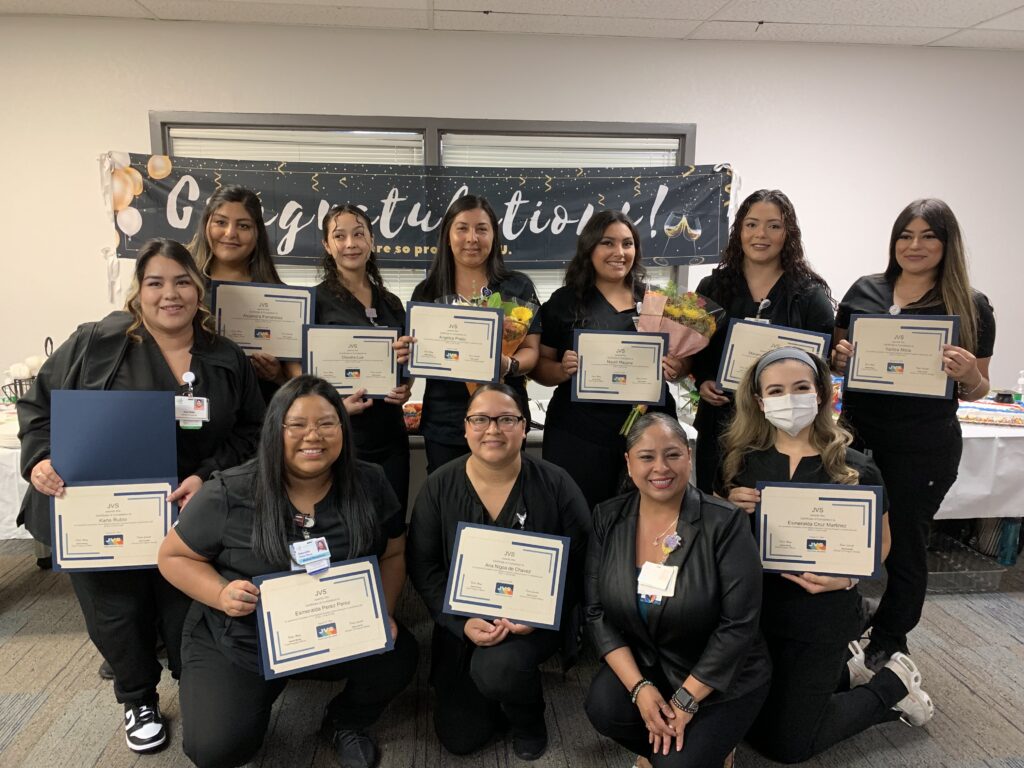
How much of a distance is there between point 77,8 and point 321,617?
4010 millimetres

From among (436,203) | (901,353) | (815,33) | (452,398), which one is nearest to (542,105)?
(436,203)

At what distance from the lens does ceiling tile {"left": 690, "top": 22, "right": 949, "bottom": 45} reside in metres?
4.07

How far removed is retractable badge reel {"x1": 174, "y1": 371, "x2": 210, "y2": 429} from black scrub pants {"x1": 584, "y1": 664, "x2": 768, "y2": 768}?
1492mm

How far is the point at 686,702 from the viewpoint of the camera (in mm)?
1780

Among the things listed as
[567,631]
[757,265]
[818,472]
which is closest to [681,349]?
[757,265]

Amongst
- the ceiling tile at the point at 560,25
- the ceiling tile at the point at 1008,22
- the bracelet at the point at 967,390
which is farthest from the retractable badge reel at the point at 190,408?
the ceiling tile at the point at 1008,22

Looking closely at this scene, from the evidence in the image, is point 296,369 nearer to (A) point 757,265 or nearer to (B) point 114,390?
(B) point 114,390

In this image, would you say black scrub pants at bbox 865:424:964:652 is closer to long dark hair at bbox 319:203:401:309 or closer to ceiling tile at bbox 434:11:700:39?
long dark hair at bbox 319:203:401:309

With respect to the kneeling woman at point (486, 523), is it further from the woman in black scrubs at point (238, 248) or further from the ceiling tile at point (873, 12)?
the ceiling tile at point (873, 12)

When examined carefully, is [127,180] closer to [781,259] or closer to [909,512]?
[781,259]

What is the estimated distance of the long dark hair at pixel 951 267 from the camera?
2295 mm

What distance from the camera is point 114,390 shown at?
2035 millimetres

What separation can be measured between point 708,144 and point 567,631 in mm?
3548

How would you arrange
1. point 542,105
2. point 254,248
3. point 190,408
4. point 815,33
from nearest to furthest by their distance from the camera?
1. point 190,408
2. point 254,248
3. point 815,33
4. point 542,105
